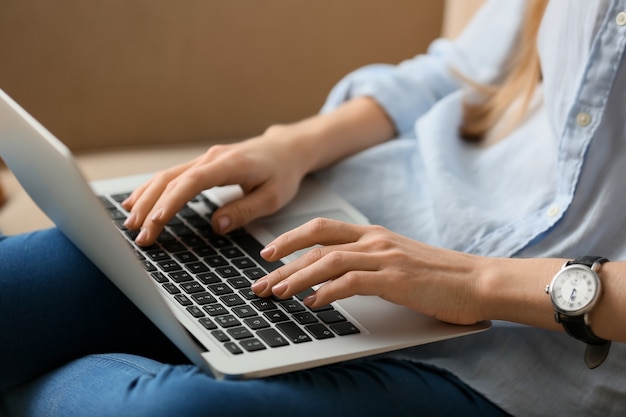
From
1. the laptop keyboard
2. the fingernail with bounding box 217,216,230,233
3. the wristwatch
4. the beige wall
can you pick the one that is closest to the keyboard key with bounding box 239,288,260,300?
the laptop keyboard

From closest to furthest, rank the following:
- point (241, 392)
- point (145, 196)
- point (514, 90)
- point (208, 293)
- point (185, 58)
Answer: point (241, 392), point (208, 293), point (145, 196), point (514, 90), point (185, 58)

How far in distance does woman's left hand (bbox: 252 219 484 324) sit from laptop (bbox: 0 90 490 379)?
0.07 ft

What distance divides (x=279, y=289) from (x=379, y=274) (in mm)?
87

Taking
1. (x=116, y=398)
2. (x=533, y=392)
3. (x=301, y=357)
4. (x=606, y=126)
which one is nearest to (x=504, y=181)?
(x=606, y=126)

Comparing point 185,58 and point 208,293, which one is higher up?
point 185,58

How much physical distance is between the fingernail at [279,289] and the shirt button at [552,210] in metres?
0.30

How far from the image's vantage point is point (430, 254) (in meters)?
0.79

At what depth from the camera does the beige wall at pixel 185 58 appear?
134 cm

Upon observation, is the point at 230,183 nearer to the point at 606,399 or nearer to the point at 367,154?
the point at 367,154

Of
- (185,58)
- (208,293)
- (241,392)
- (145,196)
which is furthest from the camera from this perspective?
(185,58)

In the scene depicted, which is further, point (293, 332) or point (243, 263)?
point (243, 263)

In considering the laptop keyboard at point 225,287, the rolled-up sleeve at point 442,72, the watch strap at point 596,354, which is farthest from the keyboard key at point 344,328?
the rolled-up sleeve at point 442,72

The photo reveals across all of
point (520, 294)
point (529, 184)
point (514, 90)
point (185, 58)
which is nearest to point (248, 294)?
point (520, 294)

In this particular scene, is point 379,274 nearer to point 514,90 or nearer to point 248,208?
point 248,208
